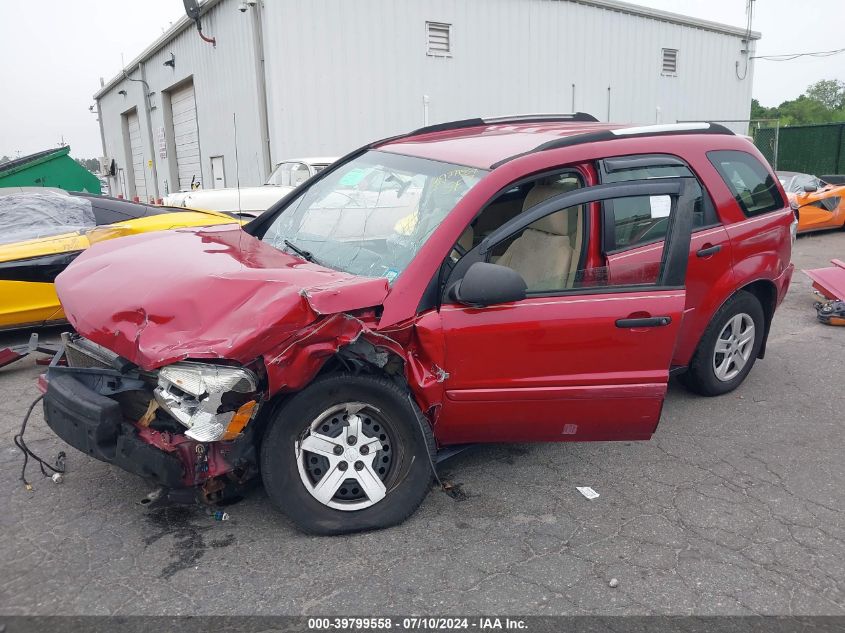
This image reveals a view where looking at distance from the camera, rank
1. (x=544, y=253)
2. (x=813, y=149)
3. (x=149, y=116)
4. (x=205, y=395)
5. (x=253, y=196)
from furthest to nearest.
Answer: (x=813, y=149)
(x=149, y=116)
(x=253, y=196)
(x=544, y=253)
(x=205, y=395)

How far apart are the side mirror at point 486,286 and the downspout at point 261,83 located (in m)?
11.0

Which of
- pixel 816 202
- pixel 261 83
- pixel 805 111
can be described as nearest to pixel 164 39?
pixel 261 83

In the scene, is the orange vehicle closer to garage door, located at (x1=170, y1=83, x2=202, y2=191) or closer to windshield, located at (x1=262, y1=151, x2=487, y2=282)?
windshield, located at (x1=262, y1=151, x2=487, y2=282)

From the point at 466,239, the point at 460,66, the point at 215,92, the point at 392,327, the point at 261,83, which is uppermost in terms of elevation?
the point at 460,66

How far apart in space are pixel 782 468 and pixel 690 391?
117 centimetres

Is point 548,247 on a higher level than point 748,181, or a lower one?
lower

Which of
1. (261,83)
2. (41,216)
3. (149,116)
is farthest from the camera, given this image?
(149,116)

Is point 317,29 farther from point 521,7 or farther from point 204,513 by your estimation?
point 204,513

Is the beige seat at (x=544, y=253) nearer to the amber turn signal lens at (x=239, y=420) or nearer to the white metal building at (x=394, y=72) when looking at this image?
the amber turn signal lens at (x=239, y=420)

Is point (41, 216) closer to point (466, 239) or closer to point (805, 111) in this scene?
point (466, 239)

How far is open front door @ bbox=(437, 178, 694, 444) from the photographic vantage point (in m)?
3.11

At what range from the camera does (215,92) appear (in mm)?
15516

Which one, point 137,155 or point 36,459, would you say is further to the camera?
point 137,155

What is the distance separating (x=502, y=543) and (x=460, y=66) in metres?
13.6
